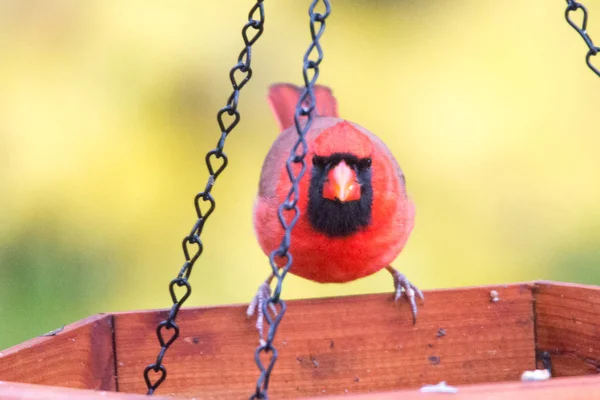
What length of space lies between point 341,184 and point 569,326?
522 millimetres

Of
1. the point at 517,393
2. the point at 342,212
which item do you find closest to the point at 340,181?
the point at 342,212

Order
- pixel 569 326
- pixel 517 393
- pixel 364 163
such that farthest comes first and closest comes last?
pixel 364 163 < pixel 569 326 < pixel 517 393

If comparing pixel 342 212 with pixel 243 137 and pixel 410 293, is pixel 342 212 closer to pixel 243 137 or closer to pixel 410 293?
pixel 410 293

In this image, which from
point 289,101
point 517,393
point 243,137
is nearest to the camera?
point 517,393

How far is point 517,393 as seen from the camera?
95 cm

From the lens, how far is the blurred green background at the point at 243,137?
2852 millimetres

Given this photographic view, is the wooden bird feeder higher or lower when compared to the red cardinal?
lower

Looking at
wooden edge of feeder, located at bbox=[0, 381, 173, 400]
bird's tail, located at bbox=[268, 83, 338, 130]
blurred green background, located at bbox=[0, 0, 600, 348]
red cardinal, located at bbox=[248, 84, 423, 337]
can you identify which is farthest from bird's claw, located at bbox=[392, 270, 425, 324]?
blurred green background, located at bbox=[0, 0, 600, 348]

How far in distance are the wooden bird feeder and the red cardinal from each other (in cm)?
6

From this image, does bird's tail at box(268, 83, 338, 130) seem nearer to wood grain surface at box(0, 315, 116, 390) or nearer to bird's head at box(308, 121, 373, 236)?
bird's head at box(308, 121, 373, 236)

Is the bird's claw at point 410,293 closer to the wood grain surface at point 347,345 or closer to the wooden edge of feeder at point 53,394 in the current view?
the wood grain surface at point 347,345

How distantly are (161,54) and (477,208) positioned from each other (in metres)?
1.22

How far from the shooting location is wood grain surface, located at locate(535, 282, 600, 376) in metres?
1.63

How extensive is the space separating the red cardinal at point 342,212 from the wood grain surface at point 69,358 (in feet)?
0.92
